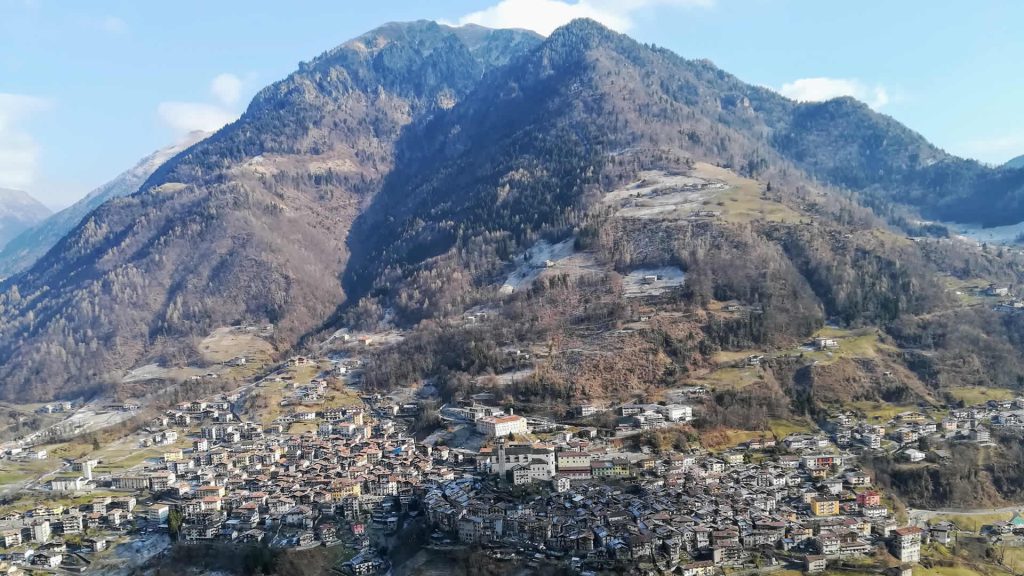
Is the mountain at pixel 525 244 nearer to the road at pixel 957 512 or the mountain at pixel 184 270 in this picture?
the mountain at pixel 184 270

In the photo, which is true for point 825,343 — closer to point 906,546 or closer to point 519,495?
point 906,546

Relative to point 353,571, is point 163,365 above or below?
above

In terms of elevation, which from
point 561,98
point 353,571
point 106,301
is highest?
point 561,98

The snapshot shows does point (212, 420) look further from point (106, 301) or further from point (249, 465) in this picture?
point (106, 301)

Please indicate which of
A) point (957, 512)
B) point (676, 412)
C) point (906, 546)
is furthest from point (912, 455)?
point (676, 412)

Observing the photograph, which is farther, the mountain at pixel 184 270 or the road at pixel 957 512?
the mountain at pixel 184 270

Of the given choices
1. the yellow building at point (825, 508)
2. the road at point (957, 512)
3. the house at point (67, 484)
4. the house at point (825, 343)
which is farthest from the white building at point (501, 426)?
the house at point (67, 484)

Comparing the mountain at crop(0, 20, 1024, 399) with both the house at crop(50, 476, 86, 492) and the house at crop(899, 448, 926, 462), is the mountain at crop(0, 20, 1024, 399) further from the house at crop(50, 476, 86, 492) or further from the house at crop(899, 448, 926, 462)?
the house at crop(50, 476, 86, 492)

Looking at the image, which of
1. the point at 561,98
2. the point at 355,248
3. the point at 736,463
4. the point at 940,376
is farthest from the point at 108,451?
the point at 561,98

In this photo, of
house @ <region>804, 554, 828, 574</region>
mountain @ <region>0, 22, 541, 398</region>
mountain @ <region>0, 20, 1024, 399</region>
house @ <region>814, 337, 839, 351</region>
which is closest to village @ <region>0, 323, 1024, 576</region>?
house @ <region>804, 554, 828, 574</region>
